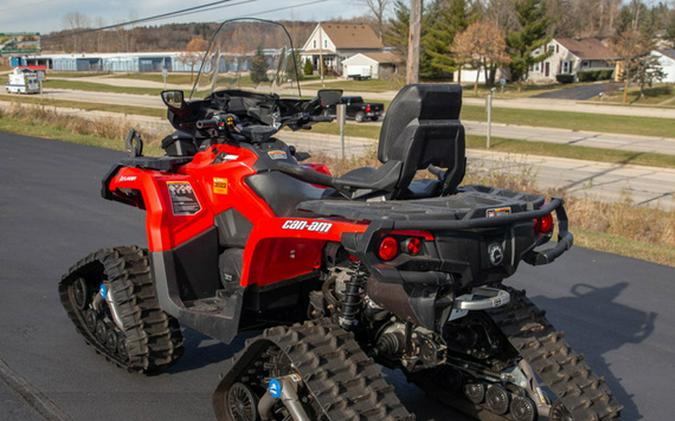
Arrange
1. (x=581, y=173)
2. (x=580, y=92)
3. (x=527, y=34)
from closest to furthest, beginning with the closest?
(x=581, y=173) < (x=580, y=92) < (x=527, y=34)

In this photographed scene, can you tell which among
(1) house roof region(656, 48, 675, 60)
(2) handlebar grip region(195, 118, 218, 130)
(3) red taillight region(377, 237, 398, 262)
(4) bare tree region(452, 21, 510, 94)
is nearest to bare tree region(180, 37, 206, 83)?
(2) handlebar grip region(195, 118, 218, 130)

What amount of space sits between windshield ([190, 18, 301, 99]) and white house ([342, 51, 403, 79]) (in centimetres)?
8183

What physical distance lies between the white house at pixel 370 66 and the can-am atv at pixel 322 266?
82.3 m

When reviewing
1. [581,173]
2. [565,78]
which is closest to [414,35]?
[581,173]

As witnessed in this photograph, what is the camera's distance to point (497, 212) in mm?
3957

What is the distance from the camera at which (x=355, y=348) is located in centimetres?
402

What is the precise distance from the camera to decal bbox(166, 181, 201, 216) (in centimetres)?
514

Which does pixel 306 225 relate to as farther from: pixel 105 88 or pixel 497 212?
pixel 105 88

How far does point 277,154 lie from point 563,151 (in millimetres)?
24351

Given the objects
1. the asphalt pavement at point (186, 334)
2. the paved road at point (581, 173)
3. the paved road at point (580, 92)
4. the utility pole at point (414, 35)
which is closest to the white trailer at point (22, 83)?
the paved road at point (581, 173)

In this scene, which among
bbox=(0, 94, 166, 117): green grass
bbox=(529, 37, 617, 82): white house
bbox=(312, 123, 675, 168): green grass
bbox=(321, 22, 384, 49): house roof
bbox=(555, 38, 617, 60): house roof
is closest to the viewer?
bbox=(312, 123, 675, 168): green grass

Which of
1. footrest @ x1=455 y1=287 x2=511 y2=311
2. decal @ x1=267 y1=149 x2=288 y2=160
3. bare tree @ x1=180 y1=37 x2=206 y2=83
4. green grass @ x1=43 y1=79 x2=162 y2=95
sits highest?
bare tree @ x1=180 y1=37 x2=206 y2=83

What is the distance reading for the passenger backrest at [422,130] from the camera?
13.6ft

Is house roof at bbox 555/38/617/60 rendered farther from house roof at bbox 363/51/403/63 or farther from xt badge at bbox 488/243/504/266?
xt badge at bbox 488/243/504/266
